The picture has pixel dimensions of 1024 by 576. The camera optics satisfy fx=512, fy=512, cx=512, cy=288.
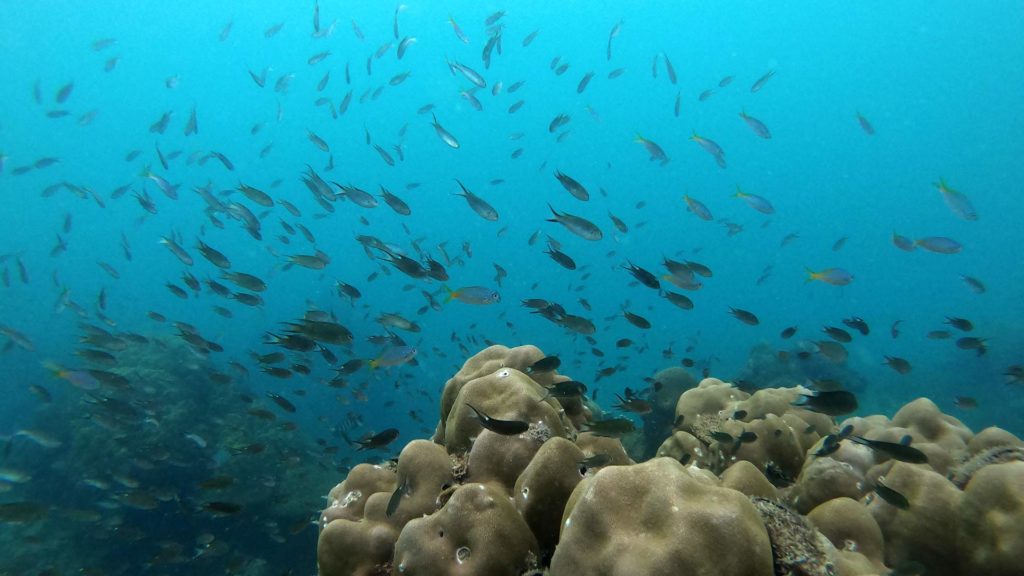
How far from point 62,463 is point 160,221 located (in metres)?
139

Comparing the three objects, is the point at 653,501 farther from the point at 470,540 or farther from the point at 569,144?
the point at 569,144

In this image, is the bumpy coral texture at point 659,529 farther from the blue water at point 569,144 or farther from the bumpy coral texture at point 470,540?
the blue water at point 569,144

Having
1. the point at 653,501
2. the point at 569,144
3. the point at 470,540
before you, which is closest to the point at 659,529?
the point at 653,501

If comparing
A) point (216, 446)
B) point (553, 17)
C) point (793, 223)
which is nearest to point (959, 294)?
point (793, 223)

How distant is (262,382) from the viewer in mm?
38125

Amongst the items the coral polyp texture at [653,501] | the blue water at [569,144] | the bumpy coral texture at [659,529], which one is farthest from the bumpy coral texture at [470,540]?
the blue water at [569,144]

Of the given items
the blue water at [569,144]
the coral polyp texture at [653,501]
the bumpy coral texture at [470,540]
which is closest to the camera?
the coral polyp texture at [653,501]

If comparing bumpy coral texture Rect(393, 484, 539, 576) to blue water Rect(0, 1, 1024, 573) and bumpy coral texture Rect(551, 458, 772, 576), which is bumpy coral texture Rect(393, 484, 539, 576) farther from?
blue water Rect(0, 1, 1024, 573)

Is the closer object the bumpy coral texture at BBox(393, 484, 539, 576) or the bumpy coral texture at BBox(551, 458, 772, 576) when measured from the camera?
the bumpy coral texture at BBox(551, 458, 772, 576)

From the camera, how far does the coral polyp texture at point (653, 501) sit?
8.20 ft

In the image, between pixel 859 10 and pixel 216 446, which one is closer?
pixel 216 446

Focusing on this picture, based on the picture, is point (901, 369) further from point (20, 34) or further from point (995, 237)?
point (995, 237)

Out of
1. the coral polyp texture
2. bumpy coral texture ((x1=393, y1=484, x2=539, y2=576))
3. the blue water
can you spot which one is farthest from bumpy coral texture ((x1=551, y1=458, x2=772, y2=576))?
the blue water

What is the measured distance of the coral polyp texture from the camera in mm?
2500
